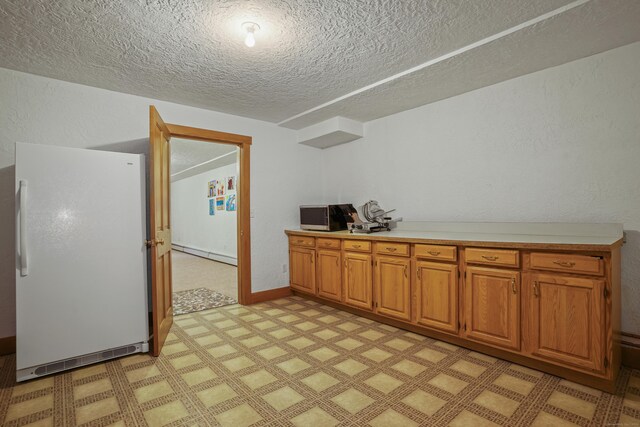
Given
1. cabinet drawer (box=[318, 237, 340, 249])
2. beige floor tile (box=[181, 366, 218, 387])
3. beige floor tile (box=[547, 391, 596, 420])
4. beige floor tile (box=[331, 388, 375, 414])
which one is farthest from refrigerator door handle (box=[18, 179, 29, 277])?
beige floor tile (box=[547, 391, 596, 420])

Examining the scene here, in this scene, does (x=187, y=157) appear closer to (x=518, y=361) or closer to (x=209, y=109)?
(x=209, y=109)

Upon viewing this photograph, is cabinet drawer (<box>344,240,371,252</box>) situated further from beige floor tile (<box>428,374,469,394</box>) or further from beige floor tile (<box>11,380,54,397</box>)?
beige floor tile (<box>11,380,54,397</box>)

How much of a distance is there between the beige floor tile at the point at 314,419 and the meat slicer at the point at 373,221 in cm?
200

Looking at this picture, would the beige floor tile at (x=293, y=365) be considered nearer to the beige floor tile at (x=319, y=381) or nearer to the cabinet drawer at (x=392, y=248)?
the beige floor tile at (x=319, y=381)

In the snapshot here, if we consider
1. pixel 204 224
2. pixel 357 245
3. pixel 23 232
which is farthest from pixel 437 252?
pixel 204 224

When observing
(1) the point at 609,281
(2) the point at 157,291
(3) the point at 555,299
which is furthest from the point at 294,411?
(1) the point at 609,281

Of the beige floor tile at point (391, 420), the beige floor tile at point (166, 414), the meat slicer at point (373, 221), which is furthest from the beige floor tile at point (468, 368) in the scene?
the beige floor tile at point (166, 414)

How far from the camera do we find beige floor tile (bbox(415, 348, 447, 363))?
2.43 metres

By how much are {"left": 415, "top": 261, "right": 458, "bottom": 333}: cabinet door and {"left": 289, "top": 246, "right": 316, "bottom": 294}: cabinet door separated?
1495 millimetres

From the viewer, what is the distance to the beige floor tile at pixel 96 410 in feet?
5.86

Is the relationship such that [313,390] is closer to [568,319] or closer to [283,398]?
[283,398]

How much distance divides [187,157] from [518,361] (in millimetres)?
6537

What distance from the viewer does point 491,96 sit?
2.96m

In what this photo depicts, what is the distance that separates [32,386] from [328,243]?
2.71 metres
